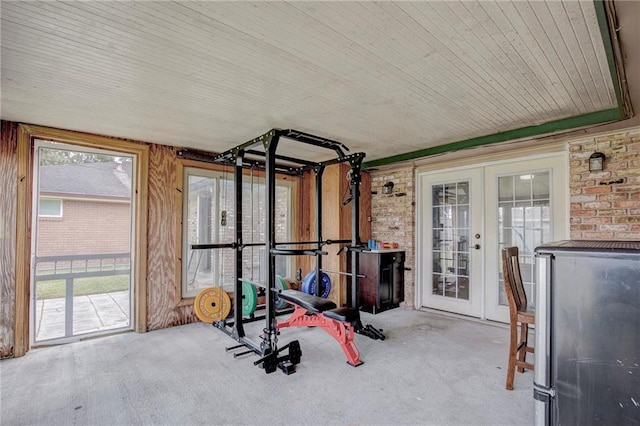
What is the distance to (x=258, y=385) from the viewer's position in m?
2.55

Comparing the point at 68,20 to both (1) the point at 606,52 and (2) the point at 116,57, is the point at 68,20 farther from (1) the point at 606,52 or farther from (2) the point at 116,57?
(1) the point at 606,52

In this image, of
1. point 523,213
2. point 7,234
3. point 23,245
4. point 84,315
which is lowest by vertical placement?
point 84,315

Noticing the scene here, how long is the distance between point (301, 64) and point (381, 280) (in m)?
3.29

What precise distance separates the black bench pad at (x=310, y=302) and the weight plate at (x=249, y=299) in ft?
2.56

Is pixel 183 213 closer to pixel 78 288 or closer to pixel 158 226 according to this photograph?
pixel 158 226

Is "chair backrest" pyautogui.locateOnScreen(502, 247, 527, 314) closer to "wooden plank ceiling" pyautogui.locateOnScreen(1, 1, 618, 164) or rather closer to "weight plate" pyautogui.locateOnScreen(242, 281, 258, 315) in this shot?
"wooden plank ceiling" pyautogui.locateOnScreen(1, 1, 618, 164)

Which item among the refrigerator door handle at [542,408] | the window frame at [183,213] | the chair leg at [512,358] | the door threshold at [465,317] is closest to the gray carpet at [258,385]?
the chair leg at [512,358]

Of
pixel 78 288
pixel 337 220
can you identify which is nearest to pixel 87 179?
pixel 78 288

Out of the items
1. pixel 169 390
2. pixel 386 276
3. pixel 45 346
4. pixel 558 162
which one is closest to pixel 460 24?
pixel 558 162

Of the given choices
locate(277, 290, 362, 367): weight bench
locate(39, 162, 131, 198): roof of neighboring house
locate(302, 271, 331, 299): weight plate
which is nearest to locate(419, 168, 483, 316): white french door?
locate(302, 271, 331, 299): weight plate

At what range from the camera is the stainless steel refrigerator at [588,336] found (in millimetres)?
1028

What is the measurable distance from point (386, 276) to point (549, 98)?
9.55 feet

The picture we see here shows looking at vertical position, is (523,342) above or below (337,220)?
below

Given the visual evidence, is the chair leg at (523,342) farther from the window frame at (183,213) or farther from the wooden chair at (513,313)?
the window frame at (183,213)
